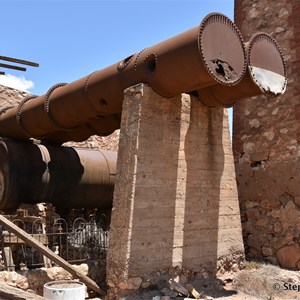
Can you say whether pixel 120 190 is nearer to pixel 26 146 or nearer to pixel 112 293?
pixel 112 293

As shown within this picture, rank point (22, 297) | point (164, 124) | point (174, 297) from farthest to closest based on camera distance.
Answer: point (164, 124), point (174, 297), point (22, 297)

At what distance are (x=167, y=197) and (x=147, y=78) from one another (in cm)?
160

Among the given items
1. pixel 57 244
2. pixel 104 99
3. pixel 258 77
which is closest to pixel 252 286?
pixel 258 77

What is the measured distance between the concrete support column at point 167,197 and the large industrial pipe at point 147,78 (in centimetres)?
33

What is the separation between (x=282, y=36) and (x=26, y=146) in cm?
500

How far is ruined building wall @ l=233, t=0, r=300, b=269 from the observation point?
7.00m

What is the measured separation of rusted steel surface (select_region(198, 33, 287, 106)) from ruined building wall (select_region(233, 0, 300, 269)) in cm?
129

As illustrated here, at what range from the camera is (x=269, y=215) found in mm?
7312

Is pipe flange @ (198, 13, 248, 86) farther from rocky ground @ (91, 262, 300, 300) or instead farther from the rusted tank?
the rusted tank

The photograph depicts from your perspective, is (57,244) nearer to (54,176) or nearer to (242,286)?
(54,176)

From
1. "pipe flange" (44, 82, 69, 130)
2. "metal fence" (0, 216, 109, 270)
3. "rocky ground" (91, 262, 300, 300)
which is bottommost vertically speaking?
"rocky ground" (91, 262, 300, 300)

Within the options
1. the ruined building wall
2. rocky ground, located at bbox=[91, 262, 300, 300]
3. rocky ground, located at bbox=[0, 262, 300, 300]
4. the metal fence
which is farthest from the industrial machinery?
rocky ground, located at bbox=[91, 262, 300, 300]

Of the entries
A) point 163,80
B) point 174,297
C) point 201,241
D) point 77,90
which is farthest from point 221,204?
point 77,90

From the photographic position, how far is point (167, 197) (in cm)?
578
